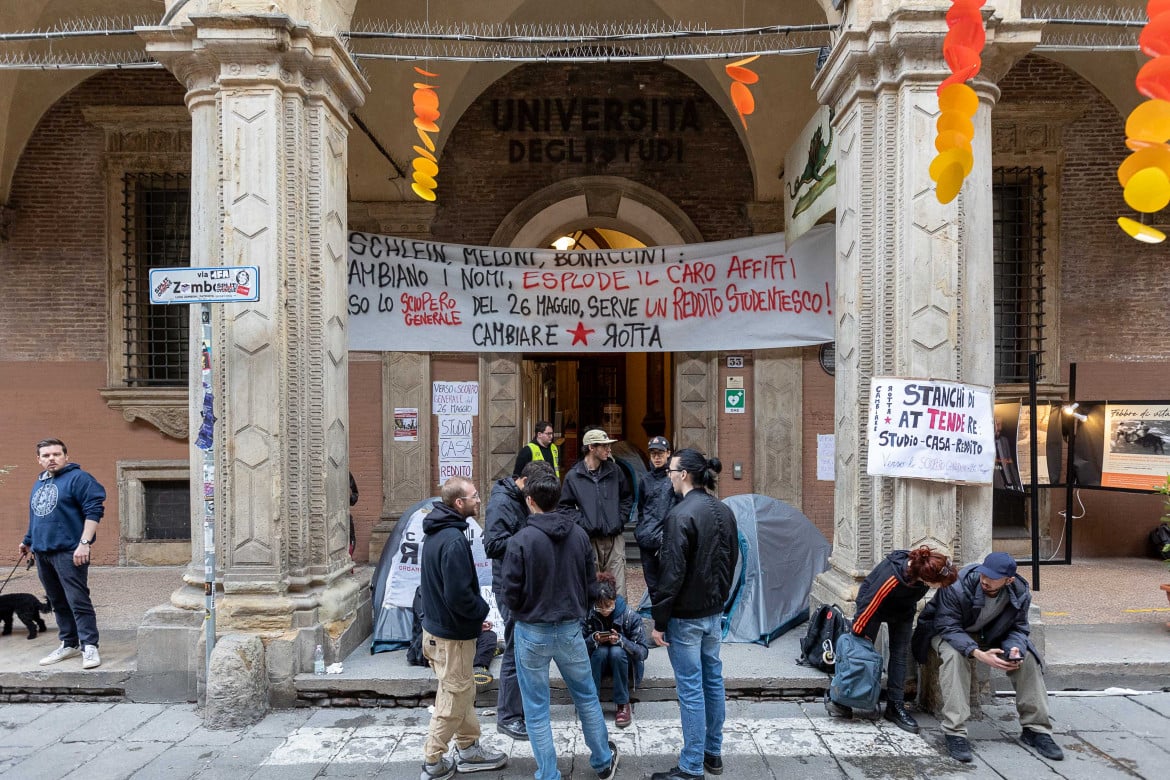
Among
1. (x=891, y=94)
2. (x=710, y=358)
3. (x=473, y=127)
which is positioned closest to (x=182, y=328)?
(x=473, y=127)

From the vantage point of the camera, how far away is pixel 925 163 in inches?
219

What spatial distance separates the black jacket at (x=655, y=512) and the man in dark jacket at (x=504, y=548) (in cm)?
95

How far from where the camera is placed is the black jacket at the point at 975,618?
4.85 metres

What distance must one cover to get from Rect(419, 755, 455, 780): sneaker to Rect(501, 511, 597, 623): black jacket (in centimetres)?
106

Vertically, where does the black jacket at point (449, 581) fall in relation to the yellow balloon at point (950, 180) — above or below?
below

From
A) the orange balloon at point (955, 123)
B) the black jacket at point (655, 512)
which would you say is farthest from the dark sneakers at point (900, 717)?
the orange balloon at point (955, 123)

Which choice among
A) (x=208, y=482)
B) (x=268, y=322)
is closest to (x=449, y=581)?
(x=208, y=482)

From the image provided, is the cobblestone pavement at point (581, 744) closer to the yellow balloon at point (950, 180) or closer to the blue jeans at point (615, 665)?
the blue jeans at point (615, 665)

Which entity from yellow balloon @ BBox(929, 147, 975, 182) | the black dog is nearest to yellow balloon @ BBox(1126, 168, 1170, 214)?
yellow balloon @ BBox(929, 147, 975, 182)

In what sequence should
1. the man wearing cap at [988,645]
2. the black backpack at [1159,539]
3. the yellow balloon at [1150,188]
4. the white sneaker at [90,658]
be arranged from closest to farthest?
the yellow balloon at [1150,188] → the man wearing cap at [988,645] → the white sneaker at [90,658] → the black backpack at [1159,539]

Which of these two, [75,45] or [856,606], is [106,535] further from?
[856,606]

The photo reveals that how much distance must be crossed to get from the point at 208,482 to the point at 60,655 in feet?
6.93

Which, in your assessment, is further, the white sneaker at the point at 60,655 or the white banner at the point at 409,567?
the white banner at the point at 409,567

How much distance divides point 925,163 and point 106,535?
9.95 metres
